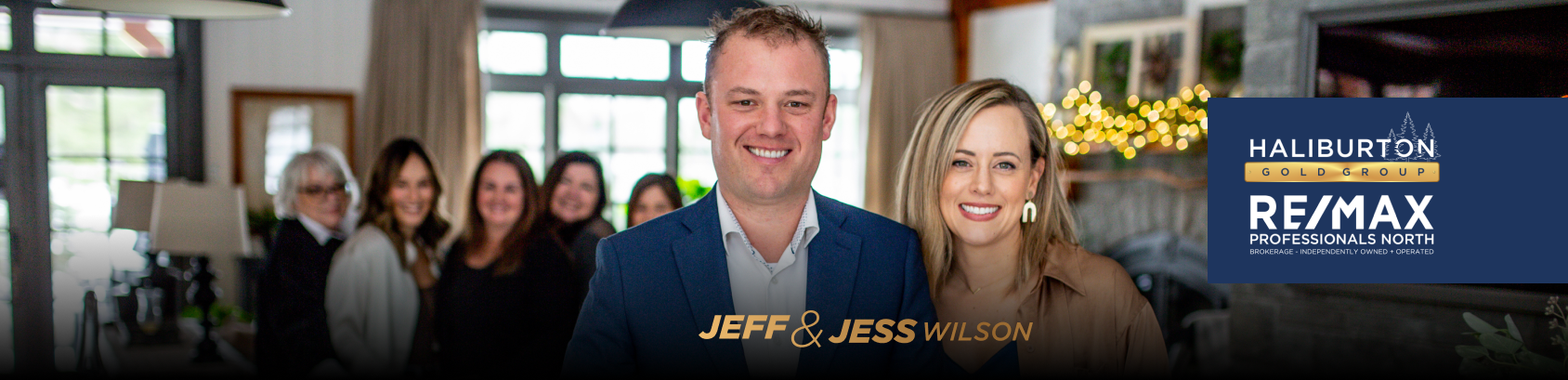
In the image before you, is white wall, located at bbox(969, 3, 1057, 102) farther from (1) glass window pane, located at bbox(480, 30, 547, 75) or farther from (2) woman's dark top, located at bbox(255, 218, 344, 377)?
(2) woman's dark top, located at bbox(255, 218, 344, 377)

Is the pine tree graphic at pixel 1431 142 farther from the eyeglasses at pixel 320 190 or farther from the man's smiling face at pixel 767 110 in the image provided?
the eyeglasses at pixel 320 190

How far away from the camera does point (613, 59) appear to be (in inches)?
246

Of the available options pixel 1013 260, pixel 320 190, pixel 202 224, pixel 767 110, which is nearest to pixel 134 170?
pixel 202 224

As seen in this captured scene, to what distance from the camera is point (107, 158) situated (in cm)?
511

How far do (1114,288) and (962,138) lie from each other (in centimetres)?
31

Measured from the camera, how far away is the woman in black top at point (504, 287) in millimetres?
2094

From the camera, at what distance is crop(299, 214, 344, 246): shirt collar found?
250 cm

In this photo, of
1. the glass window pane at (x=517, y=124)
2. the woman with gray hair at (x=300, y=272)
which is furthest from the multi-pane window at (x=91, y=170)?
the woman with gray hair at (x=300, y=272)

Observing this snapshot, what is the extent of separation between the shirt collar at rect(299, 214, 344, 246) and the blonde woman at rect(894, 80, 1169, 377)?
1813 mm

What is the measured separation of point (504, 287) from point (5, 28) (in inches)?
174

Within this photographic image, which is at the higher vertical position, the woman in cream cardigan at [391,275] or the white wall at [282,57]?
the white wall at [282,57]

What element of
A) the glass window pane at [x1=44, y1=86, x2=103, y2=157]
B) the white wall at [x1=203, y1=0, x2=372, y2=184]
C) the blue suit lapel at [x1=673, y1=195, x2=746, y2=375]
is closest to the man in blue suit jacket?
the blue suit lapel at [x1=673, y1=195, x2=746, y2=375]

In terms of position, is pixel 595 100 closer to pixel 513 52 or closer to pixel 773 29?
pixel 513 52

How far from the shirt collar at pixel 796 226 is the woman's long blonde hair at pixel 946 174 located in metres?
0.16
